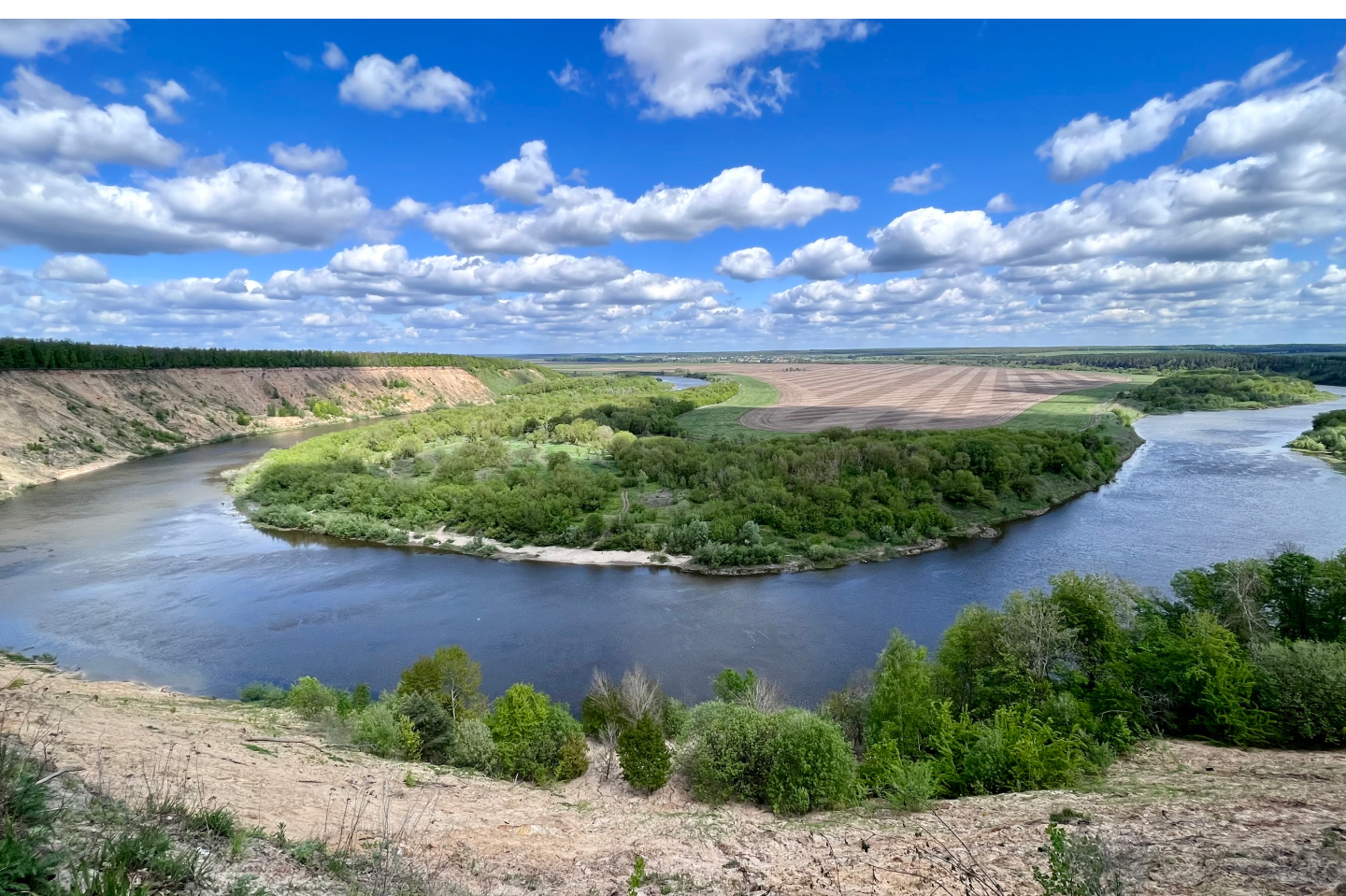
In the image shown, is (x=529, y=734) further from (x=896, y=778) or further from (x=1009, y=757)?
(x=1009, y=757)

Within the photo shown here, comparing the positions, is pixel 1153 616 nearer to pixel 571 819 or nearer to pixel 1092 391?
pixel 571 819

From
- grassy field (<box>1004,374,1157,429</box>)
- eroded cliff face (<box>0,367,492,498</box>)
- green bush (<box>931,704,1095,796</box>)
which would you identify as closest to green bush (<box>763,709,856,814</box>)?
green bush (<box>931,704,1095,796</box>)

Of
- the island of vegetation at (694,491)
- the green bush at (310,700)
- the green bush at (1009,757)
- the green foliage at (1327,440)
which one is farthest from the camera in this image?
the green foliage at (1327,440)

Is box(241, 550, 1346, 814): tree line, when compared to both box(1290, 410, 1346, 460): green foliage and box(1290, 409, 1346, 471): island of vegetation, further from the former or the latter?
box(1290, 410, 1346, 460): green foliage

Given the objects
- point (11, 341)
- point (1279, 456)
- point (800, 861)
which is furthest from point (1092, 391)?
point (11, 341)

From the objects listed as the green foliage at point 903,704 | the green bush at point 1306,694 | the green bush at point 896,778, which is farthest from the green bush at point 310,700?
the green bush at point 1306,694

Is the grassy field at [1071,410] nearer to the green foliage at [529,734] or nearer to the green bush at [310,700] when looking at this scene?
the green foliage at [529,734]
